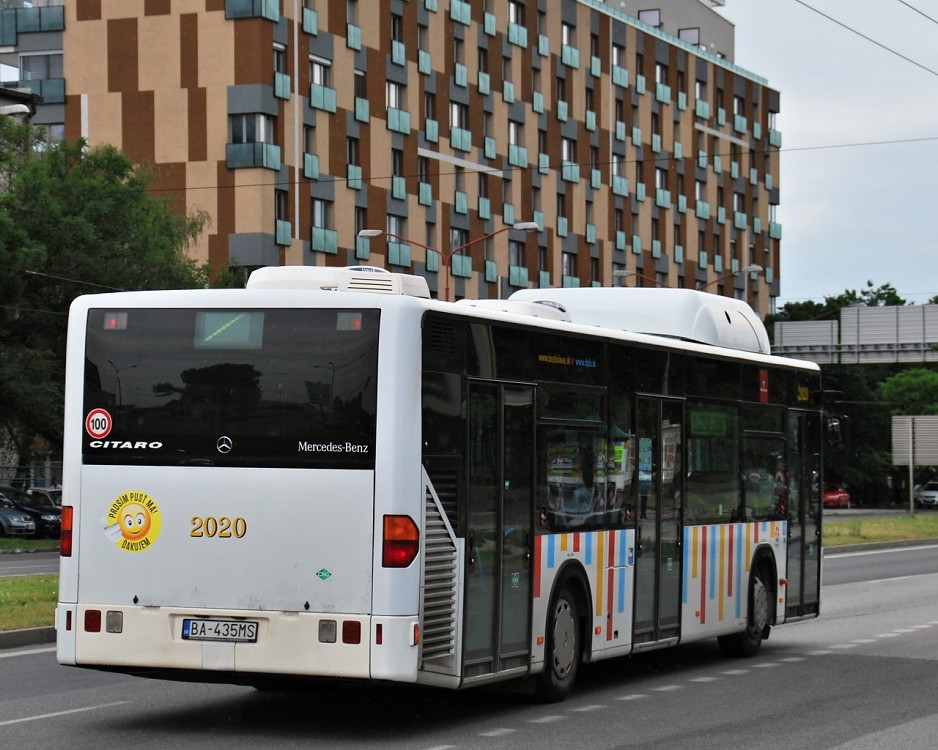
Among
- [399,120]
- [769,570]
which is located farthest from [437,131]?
[769,570]

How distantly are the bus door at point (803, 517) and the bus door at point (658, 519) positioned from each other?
10.0 ft

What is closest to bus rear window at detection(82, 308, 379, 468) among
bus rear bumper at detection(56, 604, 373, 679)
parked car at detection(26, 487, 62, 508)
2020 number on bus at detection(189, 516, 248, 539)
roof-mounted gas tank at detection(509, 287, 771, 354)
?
2020 number on bus at detection(189, 516, 248, 539)

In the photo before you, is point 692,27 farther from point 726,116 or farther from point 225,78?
point 225,78

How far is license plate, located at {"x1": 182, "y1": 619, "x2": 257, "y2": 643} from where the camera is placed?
10797 millimetres

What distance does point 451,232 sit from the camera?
254 feet

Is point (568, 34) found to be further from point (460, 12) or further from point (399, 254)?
point (399, 254)

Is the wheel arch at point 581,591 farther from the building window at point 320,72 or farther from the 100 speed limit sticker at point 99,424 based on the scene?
the building window at point 320,72

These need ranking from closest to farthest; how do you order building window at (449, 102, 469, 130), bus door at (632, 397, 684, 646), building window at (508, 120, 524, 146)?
bus door at (632, 397, 684, 646) < building window at (449, 102, 469, 130) < building window at (508, 120, 524, 146)

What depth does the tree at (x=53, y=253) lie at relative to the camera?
4484 cm

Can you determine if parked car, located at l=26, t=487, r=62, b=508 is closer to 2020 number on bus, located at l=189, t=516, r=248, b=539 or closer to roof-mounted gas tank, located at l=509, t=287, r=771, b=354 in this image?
roof-mounted gas tank, located at l=509, t=287, r=771, b=354

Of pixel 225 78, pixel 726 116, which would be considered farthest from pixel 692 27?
pixel 225 78

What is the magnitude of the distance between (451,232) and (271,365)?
66.6 m

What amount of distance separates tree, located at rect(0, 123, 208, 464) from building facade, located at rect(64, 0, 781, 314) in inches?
351

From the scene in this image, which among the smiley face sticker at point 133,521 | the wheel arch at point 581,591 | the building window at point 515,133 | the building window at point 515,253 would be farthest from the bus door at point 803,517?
the building window at point 515,133
